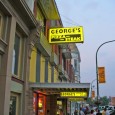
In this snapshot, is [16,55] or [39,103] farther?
[39,103]

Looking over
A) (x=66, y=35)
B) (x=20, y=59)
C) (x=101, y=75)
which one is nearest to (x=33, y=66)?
(x=20, y=59)

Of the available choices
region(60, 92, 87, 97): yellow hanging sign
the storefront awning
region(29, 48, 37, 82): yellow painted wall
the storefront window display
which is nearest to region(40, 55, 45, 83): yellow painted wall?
the storefront window display

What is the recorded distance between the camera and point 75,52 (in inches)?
2955

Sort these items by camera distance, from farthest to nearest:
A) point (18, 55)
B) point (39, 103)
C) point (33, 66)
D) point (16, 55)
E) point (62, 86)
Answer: point (39, 103) → point (33, 66) → point (62, 86) → point (18, 55) → point (16, 55)

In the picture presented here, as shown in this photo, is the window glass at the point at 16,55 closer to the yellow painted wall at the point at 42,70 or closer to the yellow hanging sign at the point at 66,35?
the yellow painted wall at the point at 42,70

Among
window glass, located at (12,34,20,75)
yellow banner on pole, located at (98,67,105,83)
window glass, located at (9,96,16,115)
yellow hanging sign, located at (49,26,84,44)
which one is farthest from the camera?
yellow banner on pole, located at (98,67,105,83)

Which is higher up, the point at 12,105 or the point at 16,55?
the point at 16,55

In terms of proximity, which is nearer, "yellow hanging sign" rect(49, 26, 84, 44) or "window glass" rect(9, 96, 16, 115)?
"window glass" rect(9, 96, 16, 115)

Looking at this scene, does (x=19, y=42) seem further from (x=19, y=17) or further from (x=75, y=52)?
(x=75, y=52)

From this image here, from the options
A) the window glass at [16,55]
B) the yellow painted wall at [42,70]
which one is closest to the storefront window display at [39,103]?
the yellow painted wall at [42,70]

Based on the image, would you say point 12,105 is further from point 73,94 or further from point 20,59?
point 73,94

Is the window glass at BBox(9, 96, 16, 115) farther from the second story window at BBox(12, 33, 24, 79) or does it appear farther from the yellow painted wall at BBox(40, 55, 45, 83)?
the yellow painted wall at BBox(40, 55, 45, 83)

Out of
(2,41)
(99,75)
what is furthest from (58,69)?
(2,41)

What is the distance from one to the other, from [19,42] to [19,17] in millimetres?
1551
